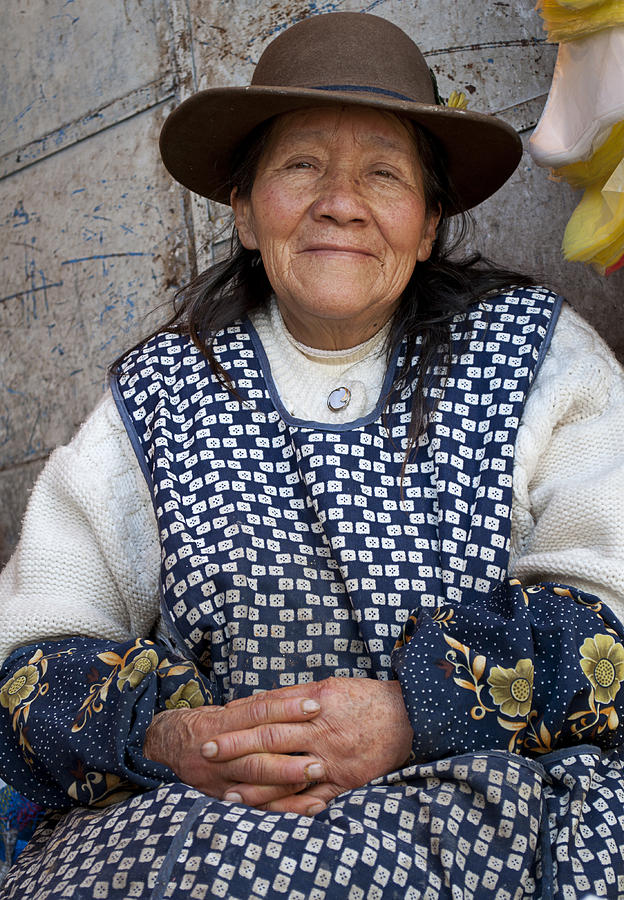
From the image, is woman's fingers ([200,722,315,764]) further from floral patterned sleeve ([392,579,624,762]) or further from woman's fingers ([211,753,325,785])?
floral patterned sleeve ([392,579,624,762])

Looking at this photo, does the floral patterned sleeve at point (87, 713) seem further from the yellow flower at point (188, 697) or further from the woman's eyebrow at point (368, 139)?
the woman's eyebrow at point (368, 139)

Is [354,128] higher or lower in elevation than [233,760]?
higher

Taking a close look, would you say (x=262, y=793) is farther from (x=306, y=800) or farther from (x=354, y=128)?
(x=354, y=128)

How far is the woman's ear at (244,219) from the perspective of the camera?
2.35 m

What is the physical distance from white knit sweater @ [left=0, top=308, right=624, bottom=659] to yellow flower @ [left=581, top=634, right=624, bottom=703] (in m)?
0.15

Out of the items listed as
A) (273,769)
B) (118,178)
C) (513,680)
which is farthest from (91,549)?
(118,178)

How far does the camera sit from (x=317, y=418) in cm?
215

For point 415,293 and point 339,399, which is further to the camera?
point 415,293

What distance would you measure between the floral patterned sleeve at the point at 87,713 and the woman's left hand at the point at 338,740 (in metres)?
0.14

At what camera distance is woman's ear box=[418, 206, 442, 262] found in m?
2.31

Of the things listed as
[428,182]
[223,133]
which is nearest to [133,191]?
[223,133]

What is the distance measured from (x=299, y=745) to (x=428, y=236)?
46.8 inches

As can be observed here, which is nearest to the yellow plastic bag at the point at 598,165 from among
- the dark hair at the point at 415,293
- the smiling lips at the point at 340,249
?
the dark hair at the point at 415,293

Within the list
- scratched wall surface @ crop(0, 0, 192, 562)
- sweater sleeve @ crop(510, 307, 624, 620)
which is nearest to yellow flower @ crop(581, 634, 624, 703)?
sweater sleeve @ crop(510, 307, 624, 620)
